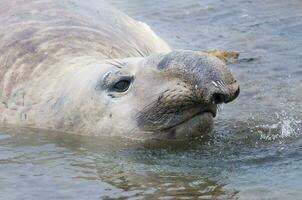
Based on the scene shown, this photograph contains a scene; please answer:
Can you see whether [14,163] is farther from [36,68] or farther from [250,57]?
[250,57]

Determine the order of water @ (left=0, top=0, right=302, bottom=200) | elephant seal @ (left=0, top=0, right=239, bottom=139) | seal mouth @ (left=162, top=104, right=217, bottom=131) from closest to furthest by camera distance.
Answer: water @ (left=0, top=0, right=302, bottom=200), elephant seal @ (left=0, top=0, right=239, bottom=139), seal mouth @ (left=162, top=104, right=217, bottom=131)

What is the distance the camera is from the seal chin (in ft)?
18.2

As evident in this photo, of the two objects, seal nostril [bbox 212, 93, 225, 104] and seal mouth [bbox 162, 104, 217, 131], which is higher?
seal nostril [bbox 212, 93, 225, 104]

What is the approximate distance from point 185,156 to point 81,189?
35.6 inches

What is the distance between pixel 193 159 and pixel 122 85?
76 cm

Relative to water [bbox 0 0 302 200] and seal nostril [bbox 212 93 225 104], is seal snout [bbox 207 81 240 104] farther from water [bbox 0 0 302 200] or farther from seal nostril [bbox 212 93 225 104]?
water [bbox 0 0 302 200]

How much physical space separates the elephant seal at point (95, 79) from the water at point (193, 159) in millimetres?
144

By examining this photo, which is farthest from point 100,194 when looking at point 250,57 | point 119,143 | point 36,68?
point 250,57

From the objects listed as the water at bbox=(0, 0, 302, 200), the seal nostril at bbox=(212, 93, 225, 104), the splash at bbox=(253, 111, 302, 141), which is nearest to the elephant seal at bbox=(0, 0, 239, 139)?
the seal nostril at bbox=(212, 93, 225, 104)

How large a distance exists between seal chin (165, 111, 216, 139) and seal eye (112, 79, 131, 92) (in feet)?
1.38

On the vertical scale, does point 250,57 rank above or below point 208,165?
above

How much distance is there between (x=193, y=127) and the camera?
5566 mm

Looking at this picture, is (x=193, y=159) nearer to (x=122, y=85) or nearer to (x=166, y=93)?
(x=166, y=93)

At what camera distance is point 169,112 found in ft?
17.9
